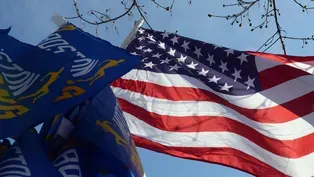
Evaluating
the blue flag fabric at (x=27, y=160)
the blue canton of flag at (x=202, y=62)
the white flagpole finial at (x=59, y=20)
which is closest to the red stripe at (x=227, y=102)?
the blue canton of flag at (x=202, y=62)

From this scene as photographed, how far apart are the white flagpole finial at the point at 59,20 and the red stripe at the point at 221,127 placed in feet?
3.95

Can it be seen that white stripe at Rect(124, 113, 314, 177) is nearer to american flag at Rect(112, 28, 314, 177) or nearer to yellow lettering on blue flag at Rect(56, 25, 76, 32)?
american flag at Rect(112, 28, 314, 177)

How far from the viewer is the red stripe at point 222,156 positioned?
16.1ft

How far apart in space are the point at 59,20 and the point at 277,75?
1997 millimetres

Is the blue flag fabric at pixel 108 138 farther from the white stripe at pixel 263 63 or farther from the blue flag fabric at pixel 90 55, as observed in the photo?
the white stripe at pixel 263 63

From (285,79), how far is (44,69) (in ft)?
8.23

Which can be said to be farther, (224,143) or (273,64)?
(273,64)

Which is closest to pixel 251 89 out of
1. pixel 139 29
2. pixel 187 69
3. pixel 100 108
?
pixel 187 69

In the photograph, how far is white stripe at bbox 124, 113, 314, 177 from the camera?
193 inches

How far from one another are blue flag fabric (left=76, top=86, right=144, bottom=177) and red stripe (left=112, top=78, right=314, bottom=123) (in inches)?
65.9

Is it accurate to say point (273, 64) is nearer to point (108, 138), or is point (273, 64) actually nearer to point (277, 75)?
point (277, 75)

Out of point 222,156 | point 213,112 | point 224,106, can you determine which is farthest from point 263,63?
point 222,156

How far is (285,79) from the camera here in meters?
5.34

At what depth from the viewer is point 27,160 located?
3.13m
